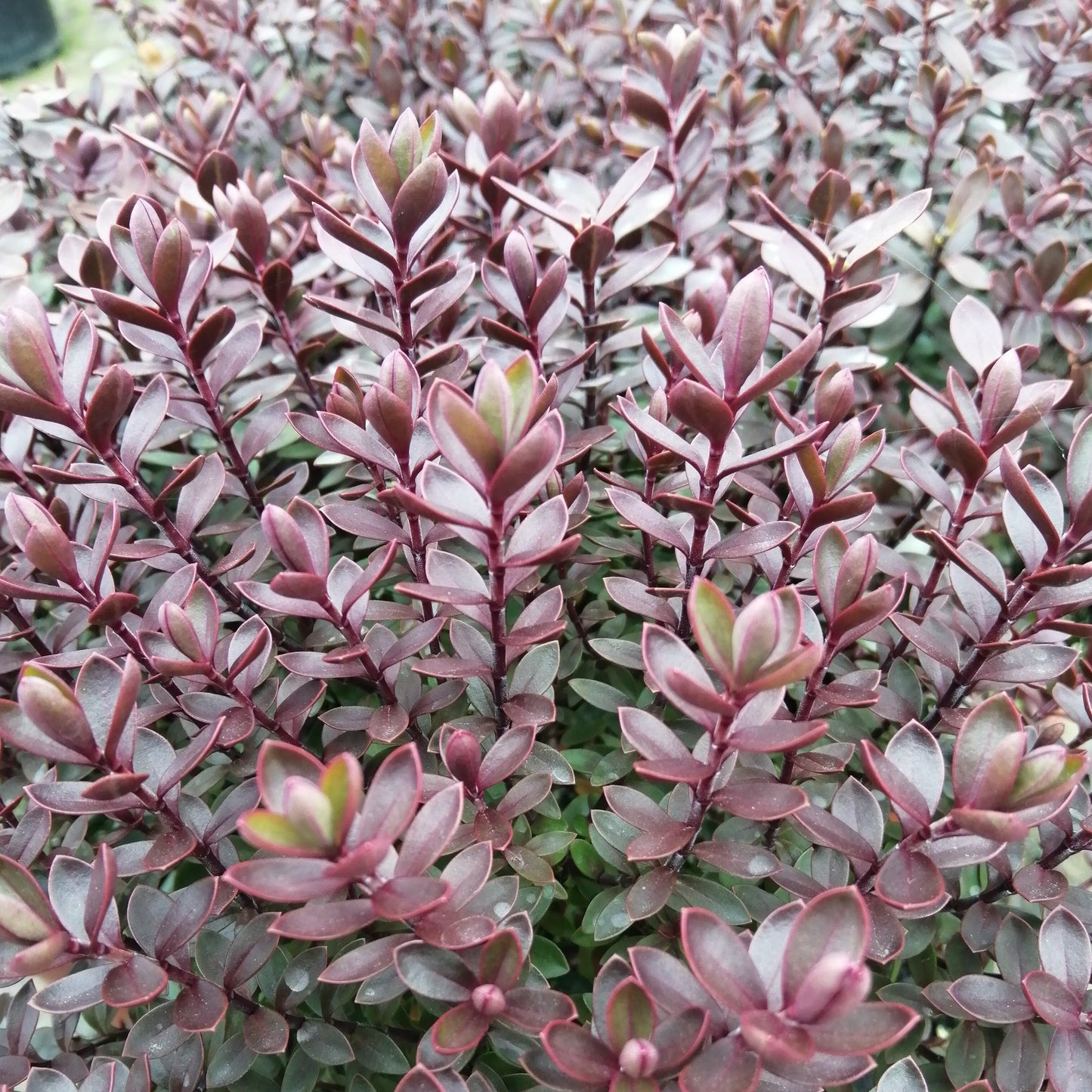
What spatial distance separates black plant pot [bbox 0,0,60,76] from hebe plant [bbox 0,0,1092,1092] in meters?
6.76

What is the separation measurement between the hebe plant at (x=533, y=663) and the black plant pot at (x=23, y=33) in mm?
6758

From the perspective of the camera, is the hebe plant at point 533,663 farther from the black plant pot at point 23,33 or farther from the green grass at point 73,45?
the black plant pot at point 23,33

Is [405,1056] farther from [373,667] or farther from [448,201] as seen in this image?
[448,201]

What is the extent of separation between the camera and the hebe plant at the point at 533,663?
63 centimetres

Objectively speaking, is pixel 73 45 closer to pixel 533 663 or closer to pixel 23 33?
pixel 23 33

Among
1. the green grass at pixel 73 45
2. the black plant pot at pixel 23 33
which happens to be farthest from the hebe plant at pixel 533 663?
the black plant pot at pixel 23 33

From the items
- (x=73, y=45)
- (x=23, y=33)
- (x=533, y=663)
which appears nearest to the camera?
(x=533, y=663)

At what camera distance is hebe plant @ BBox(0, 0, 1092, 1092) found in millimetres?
634

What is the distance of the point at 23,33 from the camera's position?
6.50 meters

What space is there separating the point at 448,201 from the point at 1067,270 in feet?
4.27

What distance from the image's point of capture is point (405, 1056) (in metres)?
0.84

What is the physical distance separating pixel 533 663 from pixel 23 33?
7.92 m

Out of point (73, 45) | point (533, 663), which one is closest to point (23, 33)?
point (73, 45)

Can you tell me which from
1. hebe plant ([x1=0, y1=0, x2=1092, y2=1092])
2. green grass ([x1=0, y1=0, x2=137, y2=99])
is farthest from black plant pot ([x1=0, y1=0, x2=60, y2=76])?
hebe plant ([x1=0, y1=0, x2=1092, y2=1092])
